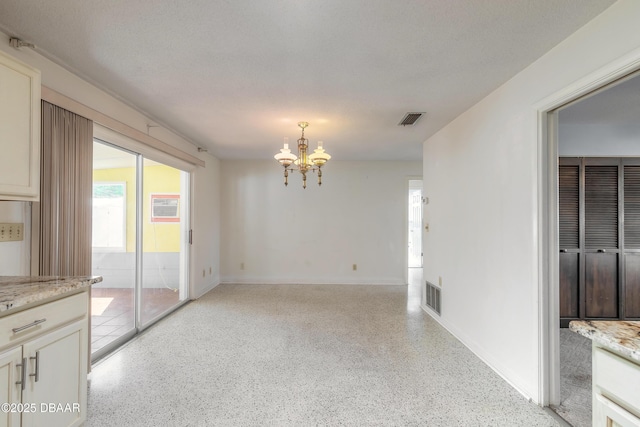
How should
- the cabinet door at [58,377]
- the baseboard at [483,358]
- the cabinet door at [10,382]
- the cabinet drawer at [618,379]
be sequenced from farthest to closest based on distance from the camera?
the baseboard at [483,358]
the cabinet door at [58,377]
the cabinet door at [10,382]
the cabinet drawer at [618,379]

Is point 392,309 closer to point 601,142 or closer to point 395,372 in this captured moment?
point 395,372

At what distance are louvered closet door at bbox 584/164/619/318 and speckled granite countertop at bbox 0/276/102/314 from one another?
15.8 ft

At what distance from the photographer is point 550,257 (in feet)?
6.60

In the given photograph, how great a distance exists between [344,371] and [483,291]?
4.88ft

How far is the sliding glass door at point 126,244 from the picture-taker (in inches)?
115

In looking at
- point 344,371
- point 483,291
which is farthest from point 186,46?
point 483,291

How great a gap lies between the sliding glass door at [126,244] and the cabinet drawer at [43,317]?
4.61ft

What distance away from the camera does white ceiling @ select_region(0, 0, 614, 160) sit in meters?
1.55

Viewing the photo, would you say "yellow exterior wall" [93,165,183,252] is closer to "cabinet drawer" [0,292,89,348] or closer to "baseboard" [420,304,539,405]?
"cabinet drawer" [0,292,89,348]

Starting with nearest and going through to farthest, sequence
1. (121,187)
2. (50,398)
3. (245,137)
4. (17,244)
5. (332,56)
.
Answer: (50,398) < (17,244) < (332,56) < (121,187) < (245,137)

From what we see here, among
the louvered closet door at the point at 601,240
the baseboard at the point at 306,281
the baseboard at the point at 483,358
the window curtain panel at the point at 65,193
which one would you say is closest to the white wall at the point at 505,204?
the baseboard at the point at 483,358

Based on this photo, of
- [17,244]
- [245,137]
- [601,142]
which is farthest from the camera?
[245,137]

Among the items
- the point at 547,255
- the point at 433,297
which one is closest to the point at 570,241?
the point at 433,297

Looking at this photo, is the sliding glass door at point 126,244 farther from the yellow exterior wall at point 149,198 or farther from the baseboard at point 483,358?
the baseboard at point 483,358
